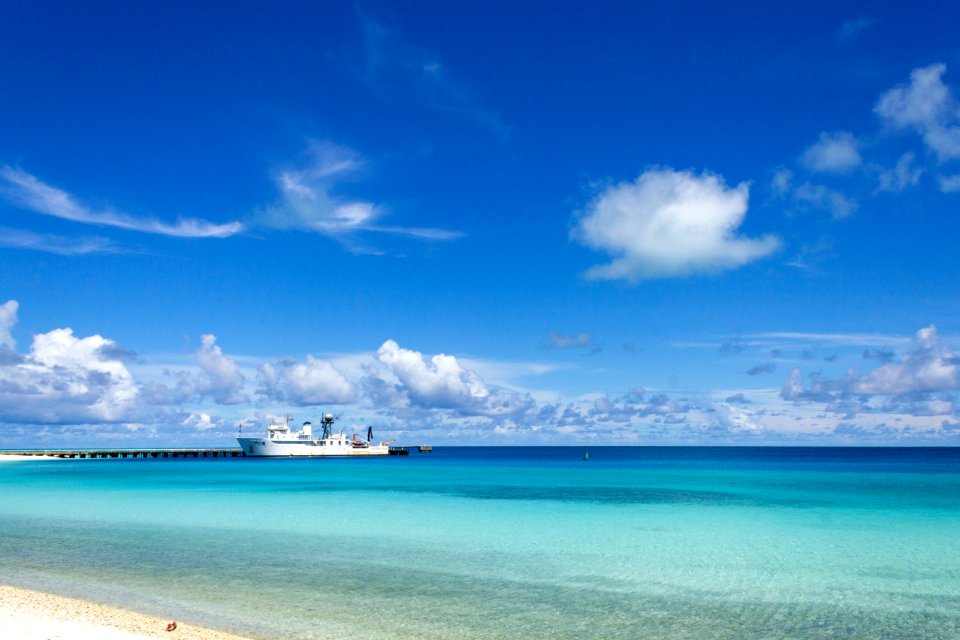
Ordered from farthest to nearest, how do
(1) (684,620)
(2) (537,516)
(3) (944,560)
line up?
(2) (537,516)
(3) (944,560)
(1) (684,620)

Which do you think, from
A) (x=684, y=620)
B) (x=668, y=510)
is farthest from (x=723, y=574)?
(x=668, y=510)

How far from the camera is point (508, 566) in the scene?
68.8ft

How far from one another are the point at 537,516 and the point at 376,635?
21.8 metres

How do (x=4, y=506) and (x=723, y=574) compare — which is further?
(x=4, y=506)

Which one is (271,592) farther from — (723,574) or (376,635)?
(723,574)

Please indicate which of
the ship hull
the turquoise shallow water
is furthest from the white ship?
the turquoise shallow water

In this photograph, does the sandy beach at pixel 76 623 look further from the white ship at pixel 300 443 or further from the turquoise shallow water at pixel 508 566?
the white ship at pixel 300 443

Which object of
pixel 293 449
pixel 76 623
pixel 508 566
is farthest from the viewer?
pixel 293 449

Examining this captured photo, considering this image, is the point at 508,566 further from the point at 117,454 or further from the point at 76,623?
the point at 117,454

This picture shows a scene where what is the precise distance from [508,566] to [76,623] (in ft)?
36.7

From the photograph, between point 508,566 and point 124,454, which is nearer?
point 508,566

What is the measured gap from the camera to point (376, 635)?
13664 millimetres

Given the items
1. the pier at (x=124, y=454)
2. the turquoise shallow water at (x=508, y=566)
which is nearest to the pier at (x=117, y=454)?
the pier at (x=124, y=454)

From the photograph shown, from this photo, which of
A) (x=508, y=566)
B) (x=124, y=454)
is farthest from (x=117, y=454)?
(x=508, y=566)
